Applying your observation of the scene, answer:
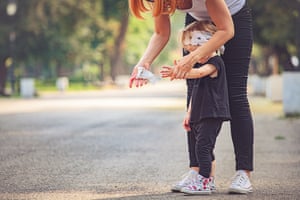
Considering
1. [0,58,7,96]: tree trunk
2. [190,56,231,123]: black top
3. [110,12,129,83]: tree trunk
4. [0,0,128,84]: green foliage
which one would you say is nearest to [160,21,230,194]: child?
[190,56,231,123]: black top

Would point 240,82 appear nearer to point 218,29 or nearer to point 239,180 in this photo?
point 218,29

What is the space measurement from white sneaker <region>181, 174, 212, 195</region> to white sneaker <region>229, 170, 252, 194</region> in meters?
0.16

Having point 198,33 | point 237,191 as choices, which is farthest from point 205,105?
point 237,191

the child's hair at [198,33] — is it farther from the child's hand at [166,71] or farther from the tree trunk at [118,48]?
the tree trunk at [118,48]

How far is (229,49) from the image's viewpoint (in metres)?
5.46

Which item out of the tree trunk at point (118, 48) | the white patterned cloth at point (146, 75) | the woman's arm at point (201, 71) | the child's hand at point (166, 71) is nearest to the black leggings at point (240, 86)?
the woman's arm at point (201, 71)

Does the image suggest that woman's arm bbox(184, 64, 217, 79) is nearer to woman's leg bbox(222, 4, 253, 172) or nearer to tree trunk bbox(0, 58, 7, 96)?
woman's leg bbox(222, 4, 253, 172)

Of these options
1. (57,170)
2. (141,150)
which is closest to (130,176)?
(57,170)

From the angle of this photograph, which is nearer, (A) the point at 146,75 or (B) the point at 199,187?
(A) the point at 146,75

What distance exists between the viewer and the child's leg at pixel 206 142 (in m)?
5.34

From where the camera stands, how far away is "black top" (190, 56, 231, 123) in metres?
5.29

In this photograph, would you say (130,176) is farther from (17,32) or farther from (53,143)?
(17,32)

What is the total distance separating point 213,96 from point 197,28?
1.51 ft

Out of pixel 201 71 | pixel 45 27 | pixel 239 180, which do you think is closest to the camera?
pixel 201 71
